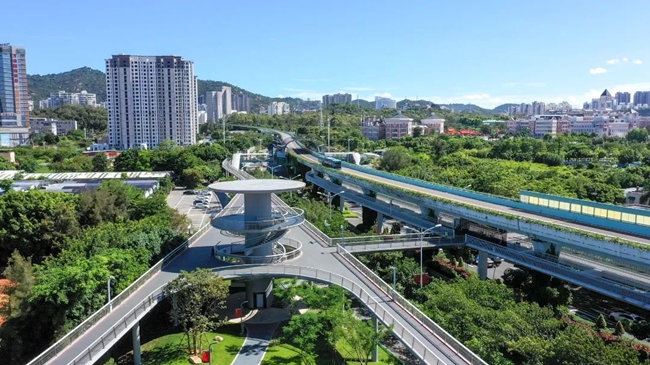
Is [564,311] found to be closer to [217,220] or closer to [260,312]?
[260,312]

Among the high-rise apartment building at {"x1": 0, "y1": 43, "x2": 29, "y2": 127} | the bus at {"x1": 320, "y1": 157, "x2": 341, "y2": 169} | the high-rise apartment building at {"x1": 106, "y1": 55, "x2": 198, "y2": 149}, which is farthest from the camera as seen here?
the high-rise apartment building at {"x1": 0, "y1": 43, "x2": 29, "y2": 127}

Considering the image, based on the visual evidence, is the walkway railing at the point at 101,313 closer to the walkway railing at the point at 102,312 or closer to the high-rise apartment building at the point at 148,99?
the walkway railing at the point at 102,312

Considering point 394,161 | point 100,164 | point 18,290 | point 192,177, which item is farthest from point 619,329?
point 100,164

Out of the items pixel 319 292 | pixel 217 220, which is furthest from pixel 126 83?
pixel 319 292

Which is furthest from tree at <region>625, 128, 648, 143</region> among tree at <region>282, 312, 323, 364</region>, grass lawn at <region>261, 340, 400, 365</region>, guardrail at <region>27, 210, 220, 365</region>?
tree at <region>282, 312, 323, 364</region>

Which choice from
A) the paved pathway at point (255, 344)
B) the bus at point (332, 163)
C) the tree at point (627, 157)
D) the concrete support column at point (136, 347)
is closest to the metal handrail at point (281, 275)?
the concrete support column at point (136, 347)

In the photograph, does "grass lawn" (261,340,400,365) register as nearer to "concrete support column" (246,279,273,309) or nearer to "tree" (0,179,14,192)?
"concrete support column" (246,279,273,309)
